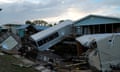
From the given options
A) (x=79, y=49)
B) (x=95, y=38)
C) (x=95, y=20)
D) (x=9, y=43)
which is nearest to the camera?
(x=95, y=38)

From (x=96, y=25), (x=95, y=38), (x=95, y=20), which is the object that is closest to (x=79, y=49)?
(x=95, y=38)

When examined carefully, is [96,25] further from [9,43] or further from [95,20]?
[9,43]

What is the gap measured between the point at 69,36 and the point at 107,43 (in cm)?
1113

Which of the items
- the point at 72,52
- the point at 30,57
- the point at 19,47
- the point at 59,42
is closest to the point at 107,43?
the point at 72,52

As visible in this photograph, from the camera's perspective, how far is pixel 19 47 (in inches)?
1131

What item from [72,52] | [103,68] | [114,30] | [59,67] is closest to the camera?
[103,68]

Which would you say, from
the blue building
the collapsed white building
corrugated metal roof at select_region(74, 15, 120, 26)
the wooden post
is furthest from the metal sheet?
the wooden post

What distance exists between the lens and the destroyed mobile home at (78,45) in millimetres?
17891

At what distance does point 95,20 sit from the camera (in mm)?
30219

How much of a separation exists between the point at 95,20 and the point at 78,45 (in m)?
8.53

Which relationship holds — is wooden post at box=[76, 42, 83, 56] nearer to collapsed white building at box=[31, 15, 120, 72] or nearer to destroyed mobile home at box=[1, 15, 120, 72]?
destroyed mobile home at box=[1, 15, 120, 72]

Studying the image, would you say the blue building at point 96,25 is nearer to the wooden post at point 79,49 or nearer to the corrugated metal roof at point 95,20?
the corrugated metal roof at point 95,20

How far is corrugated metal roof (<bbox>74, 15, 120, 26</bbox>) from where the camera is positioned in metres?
27.7

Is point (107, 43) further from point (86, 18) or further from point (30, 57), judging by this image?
point (86, 18)
